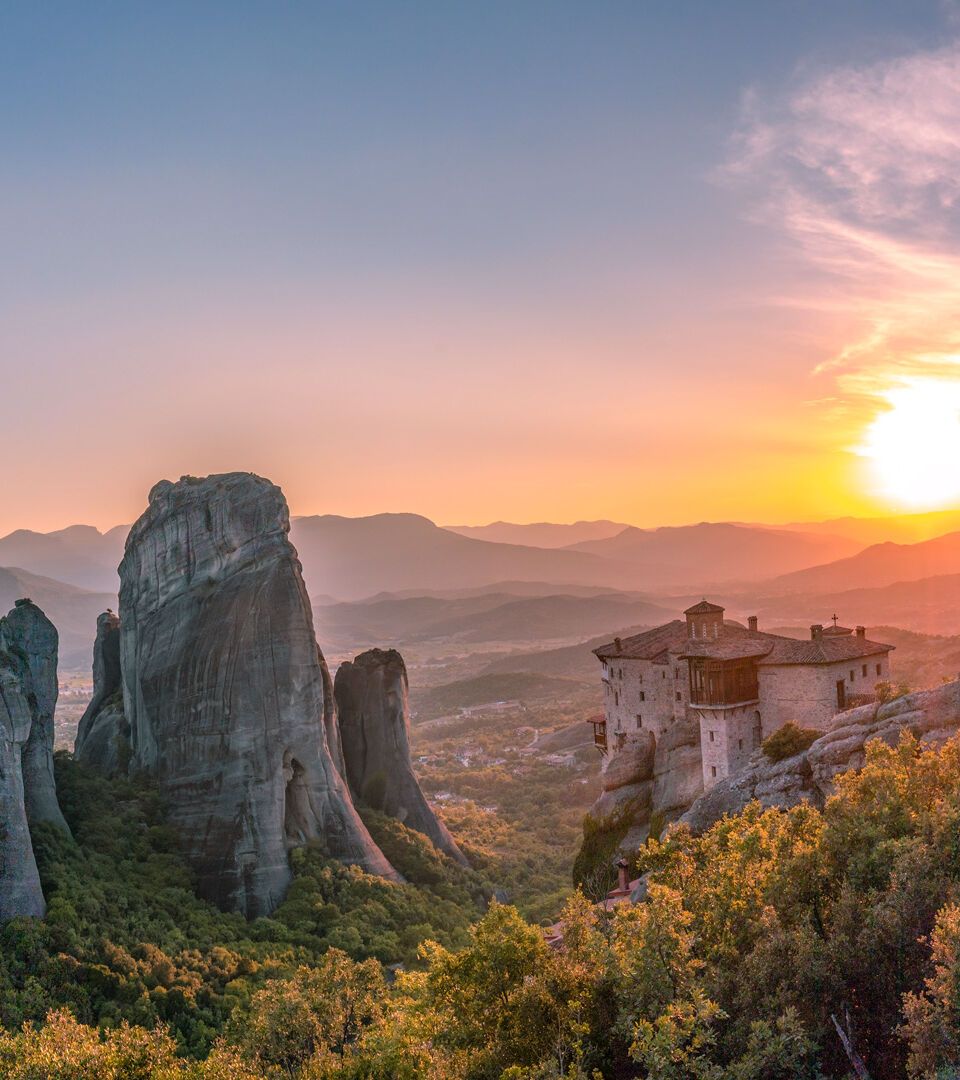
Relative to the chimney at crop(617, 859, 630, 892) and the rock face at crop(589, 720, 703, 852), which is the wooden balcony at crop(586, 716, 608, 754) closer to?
the rock face at crop(589, 720, 703, 852)

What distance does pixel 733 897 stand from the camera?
2867 centimetres

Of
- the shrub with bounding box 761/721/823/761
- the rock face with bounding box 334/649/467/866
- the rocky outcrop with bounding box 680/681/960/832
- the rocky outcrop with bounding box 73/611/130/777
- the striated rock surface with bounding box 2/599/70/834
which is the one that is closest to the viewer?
the rocky outcrop with bounding box 680/681/960/832

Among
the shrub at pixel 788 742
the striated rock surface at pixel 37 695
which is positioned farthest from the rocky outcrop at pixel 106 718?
the shrub at pixel 788 742

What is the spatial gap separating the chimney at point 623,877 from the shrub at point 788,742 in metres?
10.2

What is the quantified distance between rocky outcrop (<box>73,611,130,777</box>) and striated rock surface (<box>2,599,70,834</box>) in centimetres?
1088

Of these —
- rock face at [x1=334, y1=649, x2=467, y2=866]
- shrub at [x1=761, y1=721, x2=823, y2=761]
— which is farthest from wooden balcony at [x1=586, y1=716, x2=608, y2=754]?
shrub at [x1=761, y1=721, x2=823, y2=761]

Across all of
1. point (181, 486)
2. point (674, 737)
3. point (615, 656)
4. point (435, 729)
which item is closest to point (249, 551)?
point (181, 486)

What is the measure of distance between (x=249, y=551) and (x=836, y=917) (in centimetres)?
5176

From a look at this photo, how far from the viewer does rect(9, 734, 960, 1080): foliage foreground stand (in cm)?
2200

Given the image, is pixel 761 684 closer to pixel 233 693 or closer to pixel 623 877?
pixel 623 877

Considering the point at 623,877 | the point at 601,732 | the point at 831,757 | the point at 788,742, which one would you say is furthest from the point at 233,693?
the point at 831,757

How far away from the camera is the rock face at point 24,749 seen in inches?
1881

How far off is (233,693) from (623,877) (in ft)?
93.9

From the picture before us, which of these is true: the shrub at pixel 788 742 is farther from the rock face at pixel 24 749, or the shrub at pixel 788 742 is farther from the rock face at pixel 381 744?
the rock face at pixel 381 744
